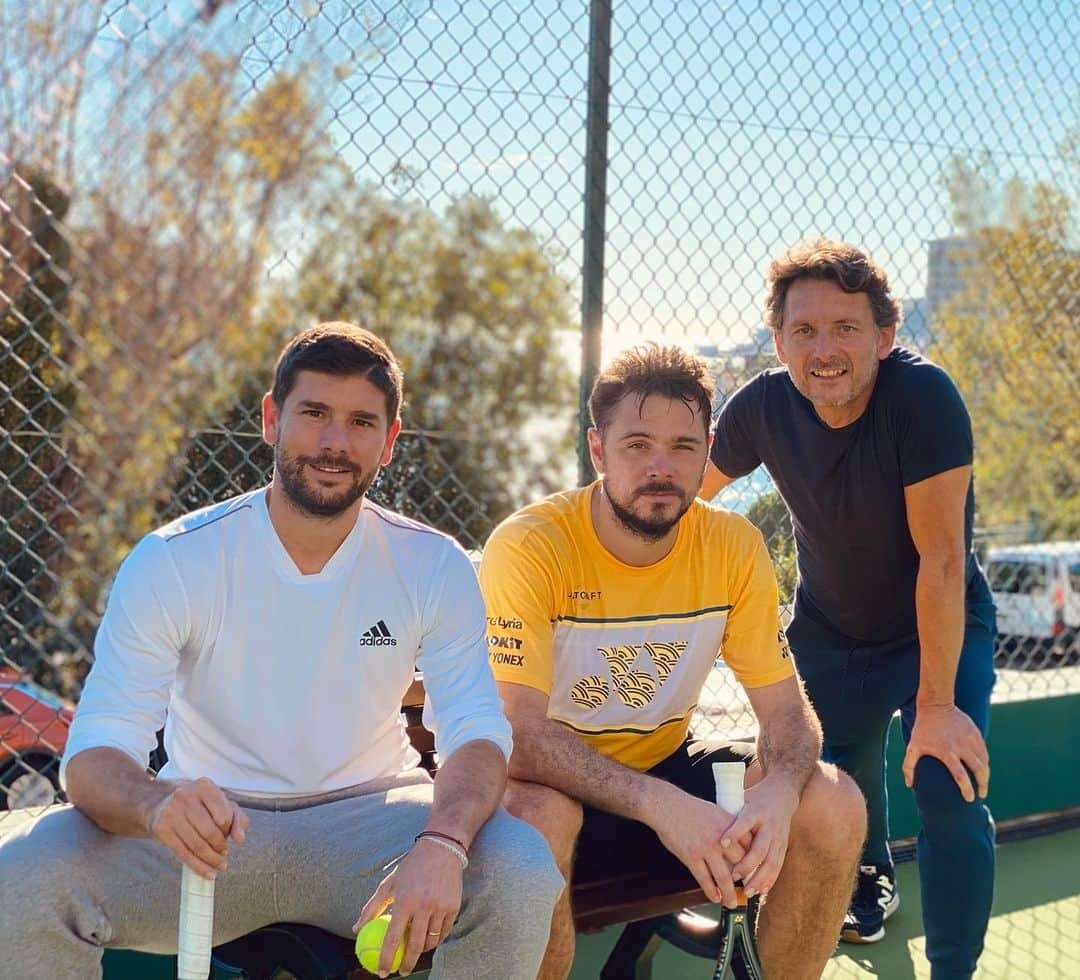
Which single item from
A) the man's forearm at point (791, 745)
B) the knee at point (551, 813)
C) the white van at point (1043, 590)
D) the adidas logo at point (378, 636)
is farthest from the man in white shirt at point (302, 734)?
the white van at point (1043, 590)

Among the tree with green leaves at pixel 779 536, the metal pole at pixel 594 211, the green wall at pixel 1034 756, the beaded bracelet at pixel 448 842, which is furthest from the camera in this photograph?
the green wall at pixel 1034 756

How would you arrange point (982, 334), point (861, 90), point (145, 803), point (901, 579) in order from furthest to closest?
point (982, 334) → point (861, 90) → point (901, 579) → point (145, 803)

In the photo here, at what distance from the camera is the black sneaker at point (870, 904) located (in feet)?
11.5

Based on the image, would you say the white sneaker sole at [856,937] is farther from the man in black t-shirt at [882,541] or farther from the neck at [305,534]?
the neck at [305,534]

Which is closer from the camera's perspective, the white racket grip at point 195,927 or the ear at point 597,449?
the white racket grip at point 195,927

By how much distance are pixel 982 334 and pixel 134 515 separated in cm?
392

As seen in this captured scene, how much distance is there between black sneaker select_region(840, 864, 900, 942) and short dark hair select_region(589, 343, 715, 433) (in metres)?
1.60

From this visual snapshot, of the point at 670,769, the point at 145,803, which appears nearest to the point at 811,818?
the point at 670,769

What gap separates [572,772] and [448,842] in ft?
1.58

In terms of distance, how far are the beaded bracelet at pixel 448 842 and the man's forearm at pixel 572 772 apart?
428 mm

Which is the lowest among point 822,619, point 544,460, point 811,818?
point 811,818

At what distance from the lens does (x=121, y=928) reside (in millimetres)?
2104

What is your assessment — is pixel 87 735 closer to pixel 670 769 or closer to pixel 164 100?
pixel 670 769

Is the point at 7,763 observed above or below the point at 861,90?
below
